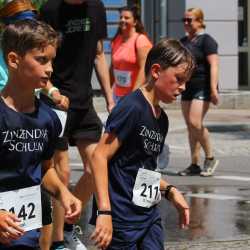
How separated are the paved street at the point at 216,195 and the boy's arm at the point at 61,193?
264 centimetres

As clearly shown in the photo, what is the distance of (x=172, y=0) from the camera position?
21.0 metres

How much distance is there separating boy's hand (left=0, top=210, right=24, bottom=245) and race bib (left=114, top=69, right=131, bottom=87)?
18.3 ft

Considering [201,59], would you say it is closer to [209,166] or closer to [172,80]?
[209,166]

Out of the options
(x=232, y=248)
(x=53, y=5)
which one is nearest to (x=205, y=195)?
(x=232, y=248)

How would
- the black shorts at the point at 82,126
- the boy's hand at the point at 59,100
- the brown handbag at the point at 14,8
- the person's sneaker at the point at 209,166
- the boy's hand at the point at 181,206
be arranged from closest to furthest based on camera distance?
the boy's hand at the point at 181,206, the brown handbag at the point at 14,8, the boy's hand at the point at 59,100, the black shorts at the point at 82,126, the person's sneaker at the point at 209,166

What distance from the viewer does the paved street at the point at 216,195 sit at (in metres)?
7.23

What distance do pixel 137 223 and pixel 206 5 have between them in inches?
664

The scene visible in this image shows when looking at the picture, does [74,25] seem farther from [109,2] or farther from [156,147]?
[109,2]

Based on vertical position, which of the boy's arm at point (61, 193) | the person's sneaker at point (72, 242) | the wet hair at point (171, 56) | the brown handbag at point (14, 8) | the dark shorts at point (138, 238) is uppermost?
the brown handbag at point (14, 8)

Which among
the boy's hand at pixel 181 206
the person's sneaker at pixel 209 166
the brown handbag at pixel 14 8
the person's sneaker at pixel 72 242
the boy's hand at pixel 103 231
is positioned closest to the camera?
the boy's hand at pixel 103 231

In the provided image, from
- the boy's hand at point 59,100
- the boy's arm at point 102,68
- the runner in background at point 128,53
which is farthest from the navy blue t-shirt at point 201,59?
the boy's hand at point 59,100

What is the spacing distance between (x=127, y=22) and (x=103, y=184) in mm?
5438

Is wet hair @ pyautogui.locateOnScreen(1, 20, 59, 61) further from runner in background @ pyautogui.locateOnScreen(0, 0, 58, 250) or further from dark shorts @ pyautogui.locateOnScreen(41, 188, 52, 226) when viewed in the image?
runner in background @ pyautogui.locateOnScreen(0, 0, 58, 250)

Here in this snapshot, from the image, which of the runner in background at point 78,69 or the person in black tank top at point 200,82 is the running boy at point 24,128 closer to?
the runner in background at point 78,69
